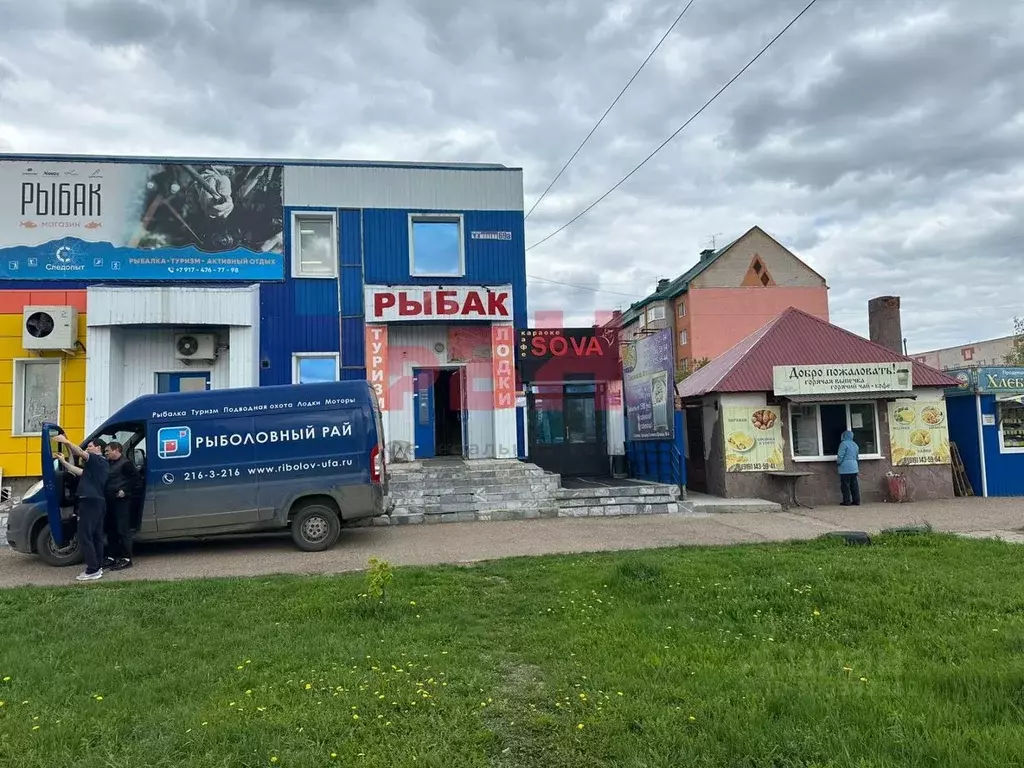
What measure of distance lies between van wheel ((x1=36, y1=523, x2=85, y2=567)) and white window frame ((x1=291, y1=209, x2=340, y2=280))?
761 centimetres

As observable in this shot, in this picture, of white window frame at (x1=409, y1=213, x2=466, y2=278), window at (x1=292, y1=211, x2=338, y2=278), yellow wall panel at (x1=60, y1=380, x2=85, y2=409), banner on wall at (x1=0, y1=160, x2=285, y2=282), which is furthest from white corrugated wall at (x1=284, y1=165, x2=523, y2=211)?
yellow wall panel at (x1=60, y1=380, x2=85, y2=409)

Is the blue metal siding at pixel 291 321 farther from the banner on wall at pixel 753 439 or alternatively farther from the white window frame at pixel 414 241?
the banner on wall at pixel 753 439

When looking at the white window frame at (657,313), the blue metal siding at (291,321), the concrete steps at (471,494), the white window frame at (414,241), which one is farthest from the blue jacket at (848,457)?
the white window frame at (657,313)

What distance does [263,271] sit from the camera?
15430mm

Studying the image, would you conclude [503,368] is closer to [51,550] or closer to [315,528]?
[315,528]

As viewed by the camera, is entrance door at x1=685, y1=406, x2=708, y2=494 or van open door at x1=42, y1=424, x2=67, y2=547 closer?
van open door at x1=42, y1=424, x2=67, y2=547

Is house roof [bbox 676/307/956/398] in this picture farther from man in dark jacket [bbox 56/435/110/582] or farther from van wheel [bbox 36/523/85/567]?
van wheel [bbox 36/523/85/567]

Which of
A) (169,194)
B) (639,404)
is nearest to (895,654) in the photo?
(639,404)

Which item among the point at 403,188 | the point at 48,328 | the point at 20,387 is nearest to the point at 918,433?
the point at 403,188

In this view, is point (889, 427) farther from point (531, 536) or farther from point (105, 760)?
point (105, 760)

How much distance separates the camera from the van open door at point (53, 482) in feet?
29.6

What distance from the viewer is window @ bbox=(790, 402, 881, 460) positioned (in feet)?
50.0

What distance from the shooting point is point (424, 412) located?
16.4 metres

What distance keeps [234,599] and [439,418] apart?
32.0ft
